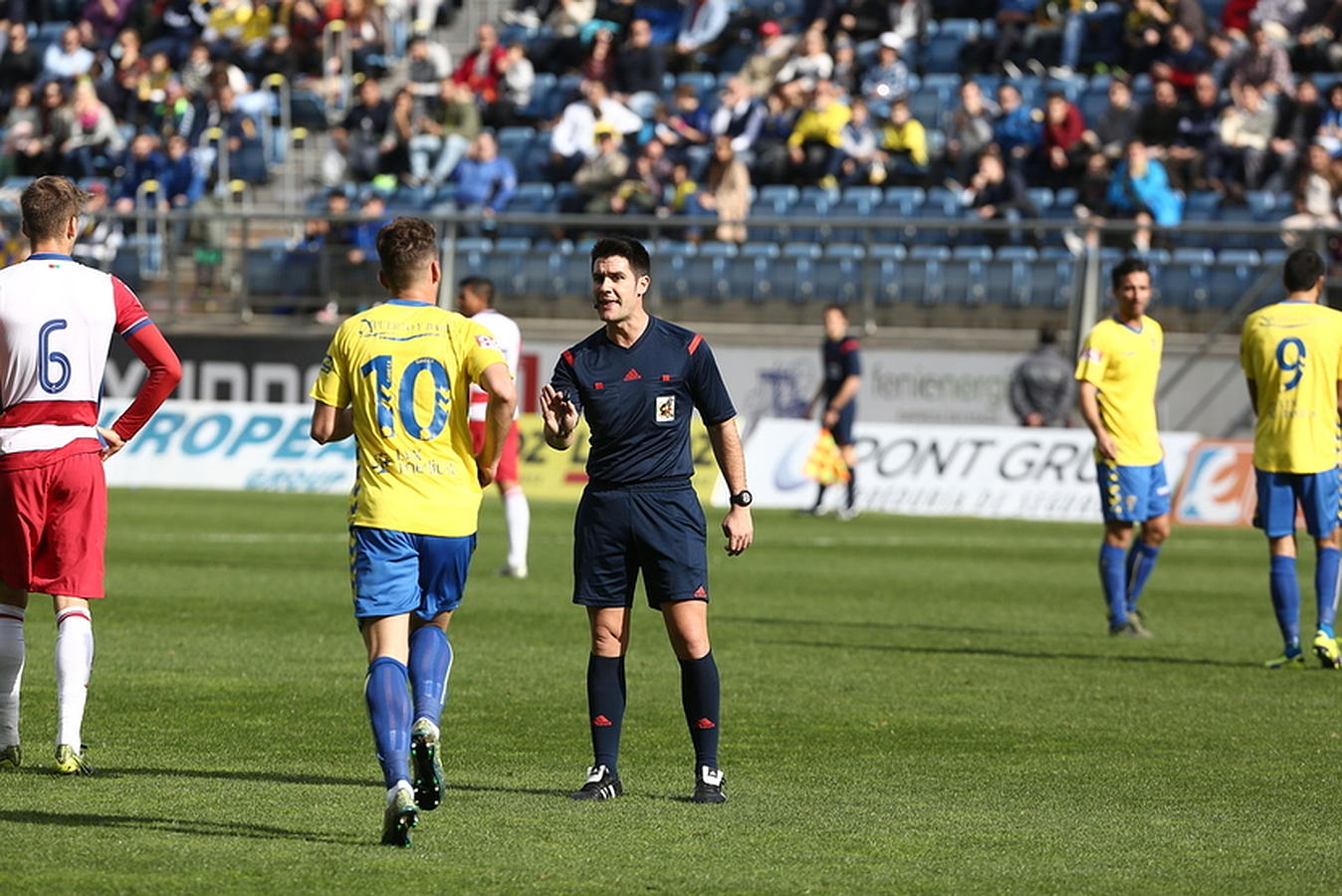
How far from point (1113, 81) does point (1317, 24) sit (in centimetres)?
269

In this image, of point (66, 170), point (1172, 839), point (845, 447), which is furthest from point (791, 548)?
point (66, 170)

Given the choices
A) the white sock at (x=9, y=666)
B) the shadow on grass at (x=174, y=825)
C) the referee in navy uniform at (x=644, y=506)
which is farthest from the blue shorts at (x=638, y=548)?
the white sock at (x=9, y=666)

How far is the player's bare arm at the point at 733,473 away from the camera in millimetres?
7797

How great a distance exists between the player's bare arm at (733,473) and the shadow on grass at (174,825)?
1.79m

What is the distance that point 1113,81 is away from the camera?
27.6 metres

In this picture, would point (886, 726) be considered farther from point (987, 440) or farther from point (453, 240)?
point (453, 240)

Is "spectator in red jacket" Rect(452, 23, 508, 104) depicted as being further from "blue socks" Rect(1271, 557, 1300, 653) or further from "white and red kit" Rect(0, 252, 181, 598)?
"white and red kit" Rect(0, 252, 181, 598)

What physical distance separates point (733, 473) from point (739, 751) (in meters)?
1.87

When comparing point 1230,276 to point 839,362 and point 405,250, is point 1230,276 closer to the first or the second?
point 839,362

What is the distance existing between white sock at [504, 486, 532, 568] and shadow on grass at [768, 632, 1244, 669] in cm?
374

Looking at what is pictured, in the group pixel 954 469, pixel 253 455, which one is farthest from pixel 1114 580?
pixel 253 455

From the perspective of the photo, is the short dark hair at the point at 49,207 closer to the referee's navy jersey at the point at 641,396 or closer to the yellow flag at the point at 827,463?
the referee's navy jersey at the point at 641,396

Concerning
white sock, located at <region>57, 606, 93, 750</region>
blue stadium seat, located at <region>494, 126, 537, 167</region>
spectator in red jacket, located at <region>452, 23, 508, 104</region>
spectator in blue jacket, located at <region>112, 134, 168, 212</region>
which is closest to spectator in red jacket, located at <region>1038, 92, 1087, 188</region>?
blue stadium seat, located at <region>494, 126, 537, 167</region>

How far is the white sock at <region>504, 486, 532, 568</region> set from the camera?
16547mm
